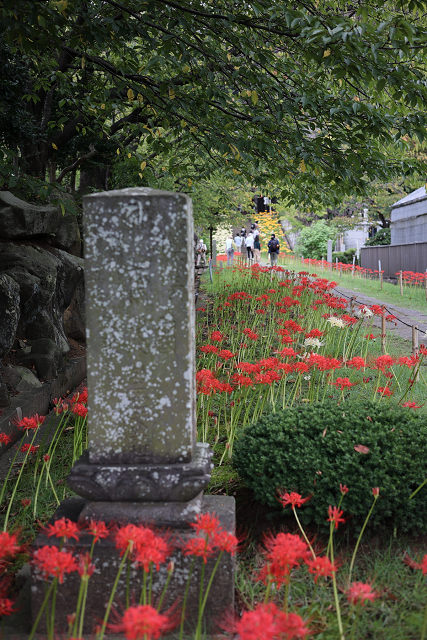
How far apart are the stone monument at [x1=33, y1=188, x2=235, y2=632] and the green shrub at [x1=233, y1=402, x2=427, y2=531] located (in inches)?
26.0

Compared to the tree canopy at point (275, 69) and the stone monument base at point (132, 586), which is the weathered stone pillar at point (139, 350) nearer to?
the stone monument base at point (132, 586)

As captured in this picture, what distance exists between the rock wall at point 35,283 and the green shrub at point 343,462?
2.87 metres

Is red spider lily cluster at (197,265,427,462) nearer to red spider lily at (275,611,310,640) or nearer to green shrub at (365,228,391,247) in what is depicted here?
red spider lily at (275,611,310,640)

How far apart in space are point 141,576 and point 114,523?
255 mm

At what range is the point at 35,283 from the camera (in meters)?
5.68

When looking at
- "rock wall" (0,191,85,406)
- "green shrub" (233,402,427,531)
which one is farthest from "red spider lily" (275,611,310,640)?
"rock wall" (0,191,85,406)

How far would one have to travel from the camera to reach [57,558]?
5.23 ft

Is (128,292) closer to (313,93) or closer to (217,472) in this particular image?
(217,472)

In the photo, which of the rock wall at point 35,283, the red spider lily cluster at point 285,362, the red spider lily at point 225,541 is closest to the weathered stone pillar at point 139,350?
the red spider lily at point 225,541

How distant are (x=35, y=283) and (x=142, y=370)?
4.02 metres

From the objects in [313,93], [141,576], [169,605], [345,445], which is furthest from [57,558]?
[313,93]

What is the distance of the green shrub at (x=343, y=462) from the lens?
259 centimetres

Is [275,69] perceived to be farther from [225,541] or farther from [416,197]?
[416,197]

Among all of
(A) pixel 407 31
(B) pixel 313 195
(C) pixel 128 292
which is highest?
(A) pixel 407 31
